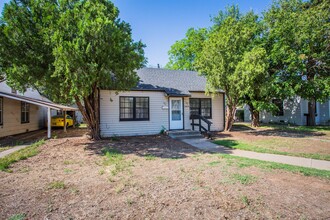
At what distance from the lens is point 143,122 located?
39.8ft

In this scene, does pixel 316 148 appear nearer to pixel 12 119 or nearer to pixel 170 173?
pixel 170 173

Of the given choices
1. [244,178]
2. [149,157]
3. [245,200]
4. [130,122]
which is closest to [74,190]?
[149,157]

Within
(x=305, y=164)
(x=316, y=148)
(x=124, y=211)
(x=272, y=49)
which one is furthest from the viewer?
(x=272, y=49)

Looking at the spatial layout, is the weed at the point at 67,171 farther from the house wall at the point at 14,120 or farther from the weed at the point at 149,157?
the house wall at the point at 14,120

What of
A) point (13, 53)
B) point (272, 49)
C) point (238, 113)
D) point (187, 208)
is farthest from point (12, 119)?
point (238, 113)

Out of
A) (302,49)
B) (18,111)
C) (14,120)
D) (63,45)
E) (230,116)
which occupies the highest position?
(302,49)

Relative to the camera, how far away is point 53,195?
12.3 feet

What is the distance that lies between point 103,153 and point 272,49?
14482 millimetres

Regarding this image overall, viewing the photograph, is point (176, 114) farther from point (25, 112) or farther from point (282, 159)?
point (25, 112)

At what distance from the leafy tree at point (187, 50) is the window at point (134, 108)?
59.0 ft

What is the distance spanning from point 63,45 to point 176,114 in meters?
7.83

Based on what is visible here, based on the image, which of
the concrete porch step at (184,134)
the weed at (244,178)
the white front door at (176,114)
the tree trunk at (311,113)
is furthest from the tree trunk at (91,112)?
the tree trunk at (311,113)

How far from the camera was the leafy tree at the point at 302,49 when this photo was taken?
535 inches

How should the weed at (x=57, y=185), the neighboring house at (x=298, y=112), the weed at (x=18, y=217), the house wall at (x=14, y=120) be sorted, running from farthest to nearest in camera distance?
the neighboring house at (x=298, y=112) → the house wall at (x=14, y=120) → the weed at (x=57, y=185) → the weed at (x=18, y=217)
